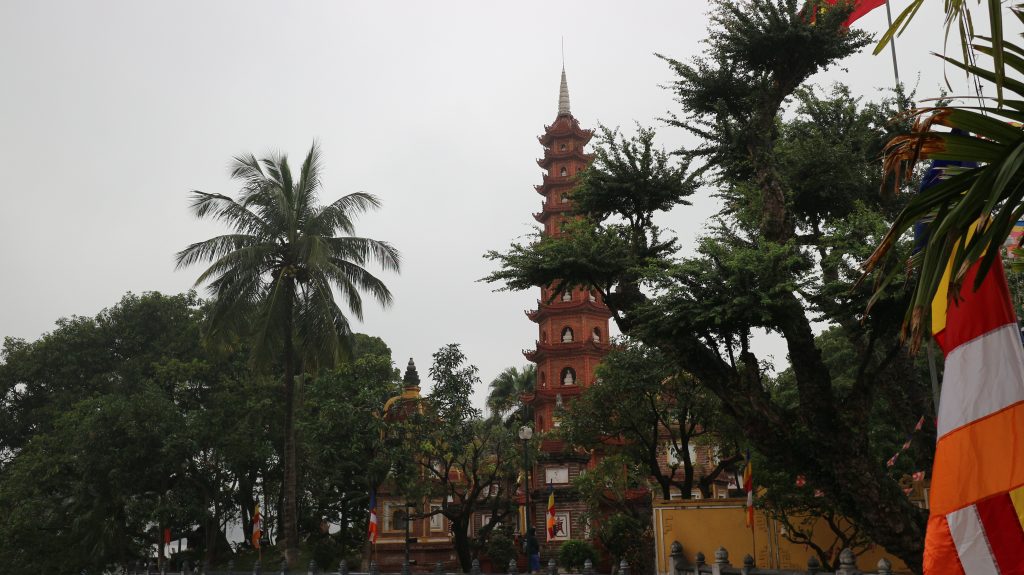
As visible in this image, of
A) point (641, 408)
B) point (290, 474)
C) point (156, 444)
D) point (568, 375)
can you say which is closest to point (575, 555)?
point (641, 408)

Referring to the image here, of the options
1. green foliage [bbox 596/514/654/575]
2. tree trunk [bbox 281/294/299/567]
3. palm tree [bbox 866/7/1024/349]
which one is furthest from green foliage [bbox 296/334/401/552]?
palm tree [bbox 866/7/1024/349]

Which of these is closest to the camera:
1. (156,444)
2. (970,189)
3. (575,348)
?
(970,189)

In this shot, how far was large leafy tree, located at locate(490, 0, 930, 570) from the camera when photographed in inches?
656

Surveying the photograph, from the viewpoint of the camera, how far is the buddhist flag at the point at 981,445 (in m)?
6.03

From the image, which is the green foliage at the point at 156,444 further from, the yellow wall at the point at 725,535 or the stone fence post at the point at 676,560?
the stone fence post at the point at 676,560

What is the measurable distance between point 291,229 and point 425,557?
24.9 m

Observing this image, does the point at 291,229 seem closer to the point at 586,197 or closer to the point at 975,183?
the point at 586,197

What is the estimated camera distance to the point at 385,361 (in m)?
42.0

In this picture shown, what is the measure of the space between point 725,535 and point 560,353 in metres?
23.0

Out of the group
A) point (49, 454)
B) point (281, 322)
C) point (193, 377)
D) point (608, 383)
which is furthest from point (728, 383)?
point (49, 454)

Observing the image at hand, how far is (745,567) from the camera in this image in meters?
16.6

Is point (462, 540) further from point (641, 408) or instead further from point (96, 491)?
point (96, 491)

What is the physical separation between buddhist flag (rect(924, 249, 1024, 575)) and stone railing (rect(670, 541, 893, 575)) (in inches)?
312

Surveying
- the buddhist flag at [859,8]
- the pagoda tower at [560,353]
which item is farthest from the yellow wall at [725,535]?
the pagoda tower at [560,353]
